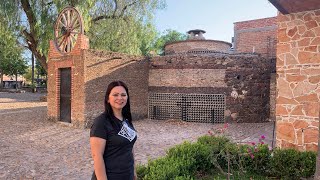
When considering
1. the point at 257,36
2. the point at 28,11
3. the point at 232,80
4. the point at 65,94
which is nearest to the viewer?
the point at 65,94

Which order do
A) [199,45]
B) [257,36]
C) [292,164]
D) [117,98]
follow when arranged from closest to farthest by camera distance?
[117,98] → [292,164] → [199,45] → [257,36]

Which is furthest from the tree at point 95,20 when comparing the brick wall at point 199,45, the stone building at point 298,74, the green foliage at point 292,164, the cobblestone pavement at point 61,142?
the green foliage at point 292,164

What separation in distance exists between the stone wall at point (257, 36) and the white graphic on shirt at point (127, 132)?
19047 millimetres

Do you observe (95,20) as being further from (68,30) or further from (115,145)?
(115,145)

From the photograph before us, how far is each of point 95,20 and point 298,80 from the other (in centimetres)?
1405

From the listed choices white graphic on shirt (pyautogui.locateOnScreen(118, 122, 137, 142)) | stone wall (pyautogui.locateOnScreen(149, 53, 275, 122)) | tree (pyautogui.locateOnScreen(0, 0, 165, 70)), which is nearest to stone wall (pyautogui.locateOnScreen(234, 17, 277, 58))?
tree (pyautogui.locateOnScreen(0, 0, 165, 70))

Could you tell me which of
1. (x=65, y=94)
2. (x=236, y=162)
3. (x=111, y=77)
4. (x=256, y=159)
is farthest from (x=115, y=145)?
(x=65, y=94)

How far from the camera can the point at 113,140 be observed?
2342 mm

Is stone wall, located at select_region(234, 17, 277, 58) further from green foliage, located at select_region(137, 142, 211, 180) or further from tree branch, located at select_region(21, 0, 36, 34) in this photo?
green foliage, located at select_region(137, 142, 211, 180)

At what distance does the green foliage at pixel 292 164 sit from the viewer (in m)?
4.07

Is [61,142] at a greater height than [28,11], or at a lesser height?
lesser

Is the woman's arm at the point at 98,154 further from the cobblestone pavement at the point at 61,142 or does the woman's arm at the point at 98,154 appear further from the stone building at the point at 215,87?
the stone building at the point at 215,87

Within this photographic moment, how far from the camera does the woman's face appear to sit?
247 cm

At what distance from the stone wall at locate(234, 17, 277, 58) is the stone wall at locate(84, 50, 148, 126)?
38.2ft
